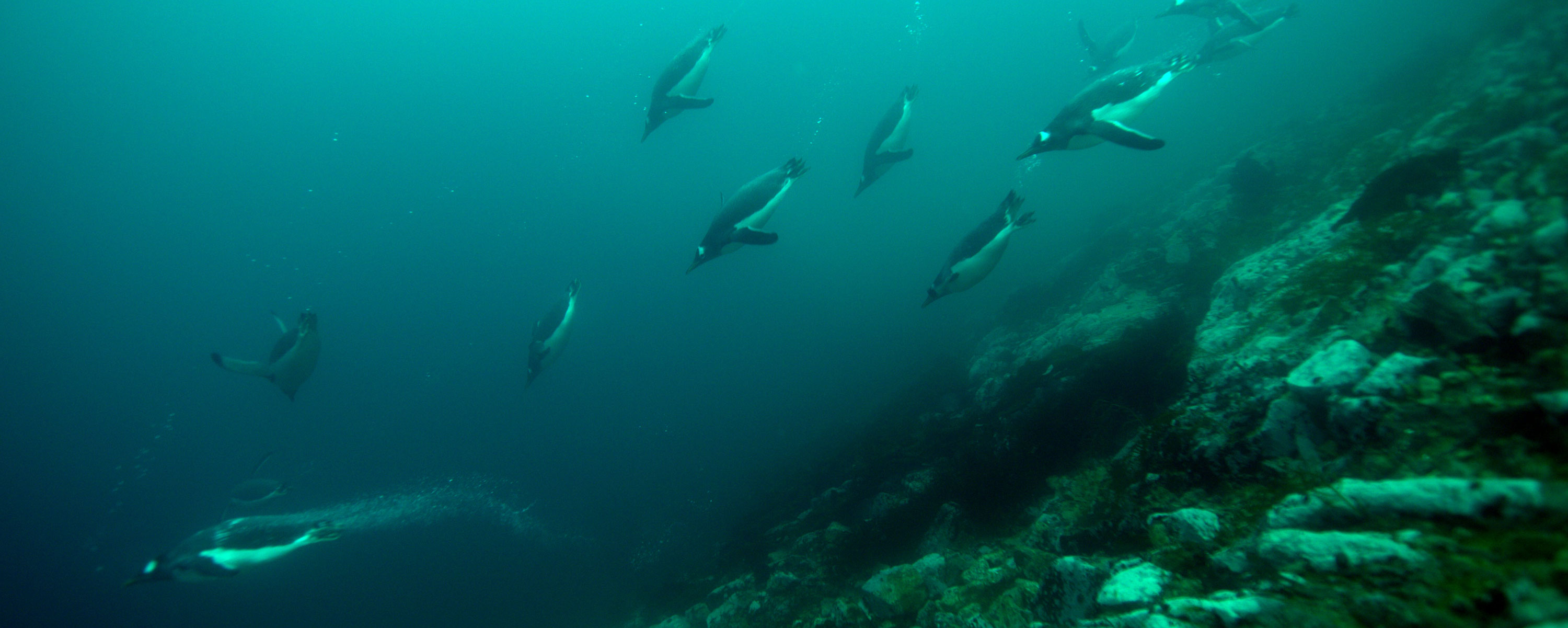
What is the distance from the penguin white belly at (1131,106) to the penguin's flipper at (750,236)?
406 centimetres

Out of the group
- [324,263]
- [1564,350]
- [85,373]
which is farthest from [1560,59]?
[85,373]

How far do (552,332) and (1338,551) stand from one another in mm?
8974

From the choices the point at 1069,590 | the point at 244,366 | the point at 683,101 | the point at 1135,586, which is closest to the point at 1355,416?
the point at 1135,586

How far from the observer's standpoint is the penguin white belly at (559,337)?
8.38 m

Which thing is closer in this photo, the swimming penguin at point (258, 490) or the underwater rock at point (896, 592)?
the underwater rock at point (896, 592)

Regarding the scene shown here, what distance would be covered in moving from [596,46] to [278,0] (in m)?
25.3

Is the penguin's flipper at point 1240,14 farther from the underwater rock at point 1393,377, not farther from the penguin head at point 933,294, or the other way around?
the underwater rock at point 1393,377

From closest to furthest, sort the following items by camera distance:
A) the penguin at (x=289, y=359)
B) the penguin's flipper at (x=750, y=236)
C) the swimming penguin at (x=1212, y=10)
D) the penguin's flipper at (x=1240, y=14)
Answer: the penguin's flipper at (x=750, y=236), the penguin at (x=289, y=359), the penguin's flipper at (x=1240, y=14), the swimming penguin at (x=1212, y=10)

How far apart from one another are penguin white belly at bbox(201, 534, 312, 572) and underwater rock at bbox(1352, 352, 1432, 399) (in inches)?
488

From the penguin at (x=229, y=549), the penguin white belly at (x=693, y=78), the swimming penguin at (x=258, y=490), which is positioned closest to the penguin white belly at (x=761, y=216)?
the penguin white belly at (x=693, y=78)

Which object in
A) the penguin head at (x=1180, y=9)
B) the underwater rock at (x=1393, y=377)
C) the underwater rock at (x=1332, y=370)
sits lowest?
the underwater rock at (x=1332, y=370)

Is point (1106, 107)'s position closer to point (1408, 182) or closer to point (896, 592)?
point (1408, 182)

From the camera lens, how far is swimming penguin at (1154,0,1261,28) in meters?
11.0

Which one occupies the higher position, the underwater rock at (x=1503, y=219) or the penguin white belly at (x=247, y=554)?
the penguin white belly at (x=247, y=554)
